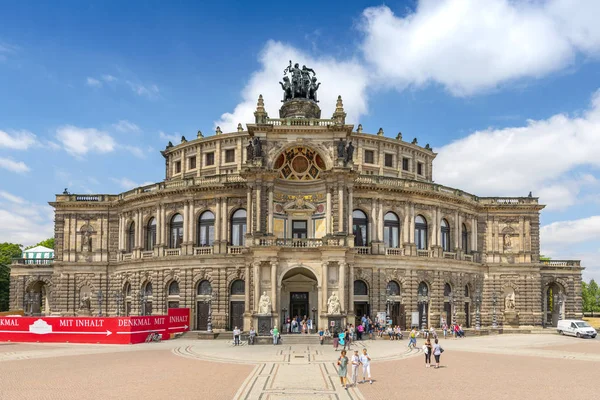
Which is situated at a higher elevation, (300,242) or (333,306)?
(300,242)

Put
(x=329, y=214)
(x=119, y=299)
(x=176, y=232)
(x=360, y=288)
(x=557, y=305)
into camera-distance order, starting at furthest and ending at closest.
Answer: (x=557, y=305) < (x=119, y=299) < (x=176, y=232) < (x=360, y=288) < (x=329, y=214)

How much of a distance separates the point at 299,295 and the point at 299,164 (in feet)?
42.0

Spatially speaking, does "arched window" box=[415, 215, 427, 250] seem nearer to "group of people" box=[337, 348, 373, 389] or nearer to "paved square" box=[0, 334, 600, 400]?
"paved square" box=[0, 334, 600, 400]

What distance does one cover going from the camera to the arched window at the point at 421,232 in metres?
63.3

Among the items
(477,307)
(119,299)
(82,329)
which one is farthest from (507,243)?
(82,329)

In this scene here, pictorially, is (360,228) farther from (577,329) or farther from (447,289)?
(577,329)

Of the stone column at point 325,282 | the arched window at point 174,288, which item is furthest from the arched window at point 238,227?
the stone column at point 325,282

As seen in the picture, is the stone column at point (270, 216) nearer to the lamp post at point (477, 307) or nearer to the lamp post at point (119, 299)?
the lamp post at point (119, 299)

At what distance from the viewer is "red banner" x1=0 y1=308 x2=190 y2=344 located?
48.6m

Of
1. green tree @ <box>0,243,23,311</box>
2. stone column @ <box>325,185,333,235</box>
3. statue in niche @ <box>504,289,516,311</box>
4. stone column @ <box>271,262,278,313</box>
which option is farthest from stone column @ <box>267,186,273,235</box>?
green tree @ <box>0,243,23,311</box>

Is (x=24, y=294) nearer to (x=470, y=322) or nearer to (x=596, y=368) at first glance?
(x=470, y=322)

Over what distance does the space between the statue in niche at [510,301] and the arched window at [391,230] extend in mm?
16937

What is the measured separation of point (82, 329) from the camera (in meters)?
50.1

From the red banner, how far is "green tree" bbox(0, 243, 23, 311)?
41.9m
